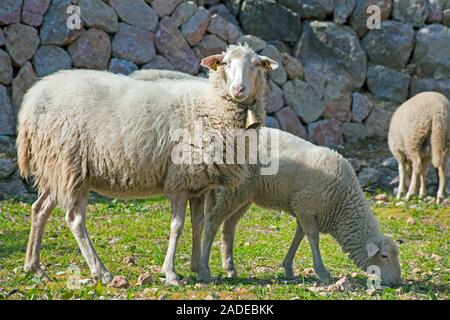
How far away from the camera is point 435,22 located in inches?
643

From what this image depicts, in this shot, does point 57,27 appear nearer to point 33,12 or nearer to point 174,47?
point 33,12

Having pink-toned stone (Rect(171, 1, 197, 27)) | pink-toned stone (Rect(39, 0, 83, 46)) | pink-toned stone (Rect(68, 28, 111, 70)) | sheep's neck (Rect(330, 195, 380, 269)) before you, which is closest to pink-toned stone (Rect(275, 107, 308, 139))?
pink-toned stone (Rect(171, 1, 197, 27))

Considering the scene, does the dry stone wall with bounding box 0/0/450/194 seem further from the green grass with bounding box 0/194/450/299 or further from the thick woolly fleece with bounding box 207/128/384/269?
the thick woolly fleece with bounding box 207/128/384/269

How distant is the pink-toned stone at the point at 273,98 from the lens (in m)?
14.8

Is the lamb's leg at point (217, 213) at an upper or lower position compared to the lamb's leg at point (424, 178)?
upper

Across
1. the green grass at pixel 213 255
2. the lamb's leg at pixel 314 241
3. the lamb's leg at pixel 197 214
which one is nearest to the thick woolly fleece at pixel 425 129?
the green grass at pixel 213 255

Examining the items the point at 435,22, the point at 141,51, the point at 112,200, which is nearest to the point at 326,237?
the point at 112,200

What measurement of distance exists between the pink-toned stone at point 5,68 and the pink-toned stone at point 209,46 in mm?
3206

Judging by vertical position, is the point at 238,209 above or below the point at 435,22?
below

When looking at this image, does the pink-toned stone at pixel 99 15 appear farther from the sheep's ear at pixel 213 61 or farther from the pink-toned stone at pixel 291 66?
the sheep's ear at pixel 213 61

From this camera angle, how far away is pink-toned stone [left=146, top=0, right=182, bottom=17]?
14195mm

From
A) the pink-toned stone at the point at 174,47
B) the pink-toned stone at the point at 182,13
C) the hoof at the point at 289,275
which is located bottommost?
the hoof at the point at 289,275
